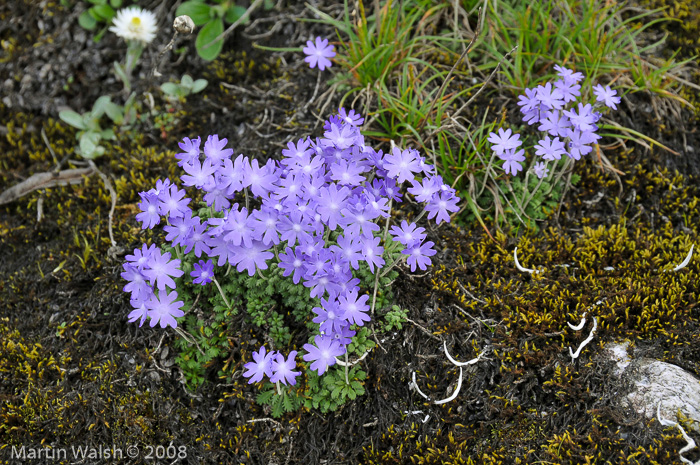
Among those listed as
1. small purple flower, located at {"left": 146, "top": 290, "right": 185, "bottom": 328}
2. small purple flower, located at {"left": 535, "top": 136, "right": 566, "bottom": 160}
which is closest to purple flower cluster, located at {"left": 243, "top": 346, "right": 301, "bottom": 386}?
small purple flower, located at {"left": 146, "top": 290, "right": 185, "bottom": 328}

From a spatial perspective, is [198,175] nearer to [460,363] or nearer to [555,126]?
[460,363]

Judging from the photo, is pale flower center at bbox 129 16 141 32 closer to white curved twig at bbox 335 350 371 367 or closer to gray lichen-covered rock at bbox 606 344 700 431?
white curved twig at bbox 335 350 371 367

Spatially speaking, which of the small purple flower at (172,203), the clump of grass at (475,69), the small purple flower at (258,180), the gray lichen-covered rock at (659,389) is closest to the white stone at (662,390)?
the gray lichen-covered rock at (659,389)

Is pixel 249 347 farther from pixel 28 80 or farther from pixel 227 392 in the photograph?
pixel 28 80

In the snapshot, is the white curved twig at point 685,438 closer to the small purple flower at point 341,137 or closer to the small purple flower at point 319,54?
the small purple flower at point 341,137

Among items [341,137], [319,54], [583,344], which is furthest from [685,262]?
[319,54]

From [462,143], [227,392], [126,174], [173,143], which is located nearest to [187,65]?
[173,143]
